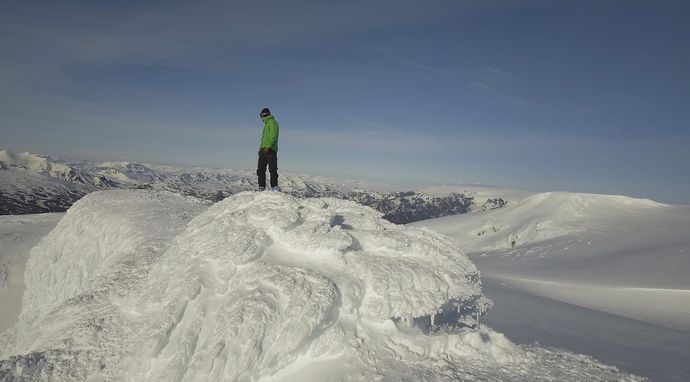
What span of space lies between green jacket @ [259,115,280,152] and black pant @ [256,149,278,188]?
0.28m

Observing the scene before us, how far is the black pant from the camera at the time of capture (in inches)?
606

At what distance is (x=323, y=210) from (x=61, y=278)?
13.1m

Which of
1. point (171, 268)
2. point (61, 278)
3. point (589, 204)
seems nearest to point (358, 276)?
point (171, 268)

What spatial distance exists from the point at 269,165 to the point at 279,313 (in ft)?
29.9

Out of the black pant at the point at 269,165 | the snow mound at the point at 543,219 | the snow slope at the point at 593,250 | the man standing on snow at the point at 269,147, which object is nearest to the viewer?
the man standing on snow at the point at 269,147

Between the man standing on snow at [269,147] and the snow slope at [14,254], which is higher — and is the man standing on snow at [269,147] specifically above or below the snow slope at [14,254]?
above

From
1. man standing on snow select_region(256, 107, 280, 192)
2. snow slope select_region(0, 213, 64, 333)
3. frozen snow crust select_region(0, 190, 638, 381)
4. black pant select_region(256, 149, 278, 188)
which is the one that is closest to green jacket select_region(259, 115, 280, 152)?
man standing on snow select_region(256, 107, 280, 192)

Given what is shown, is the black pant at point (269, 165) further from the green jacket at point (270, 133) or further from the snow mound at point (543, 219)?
the snow mound at point (543, 219)

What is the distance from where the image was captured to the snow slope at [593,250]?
900 inches

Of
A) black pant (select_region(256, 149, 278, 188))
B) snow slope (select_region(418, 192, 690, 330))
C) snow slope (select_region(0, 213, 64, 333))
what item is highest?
black pant (select_region(256, 149, 278, 188))

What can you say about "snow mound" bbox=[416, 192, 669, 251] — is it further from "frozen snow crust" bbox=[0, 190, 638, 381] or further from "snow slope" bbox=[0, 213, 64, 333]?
"snow slope" bbox=[0, 213, 64, 333]

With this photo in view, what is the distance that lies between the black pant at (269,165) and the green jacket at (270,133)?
0.28 meters

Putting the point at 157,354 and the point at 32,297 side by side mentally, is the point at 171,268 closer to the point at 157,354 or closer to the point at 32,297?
the point at 157,354

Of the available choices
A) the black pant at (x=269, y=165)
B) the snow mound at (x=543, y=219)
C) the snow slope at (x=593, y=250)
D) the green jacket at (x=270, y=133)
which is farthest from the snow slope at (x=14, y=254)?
the snow mound at (x=543, y=219)
